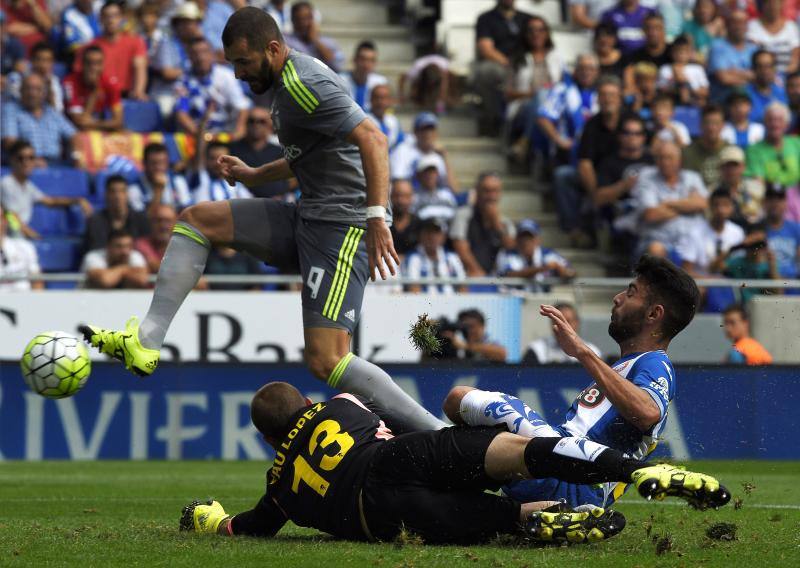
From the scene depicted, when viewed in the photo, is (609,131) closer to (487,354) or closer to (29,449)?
(487,354)

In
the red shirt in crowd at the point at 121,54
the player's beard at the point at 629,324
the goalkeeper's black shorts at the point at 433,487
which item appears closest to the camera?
the goalkeeper's black shorts at the point at 433,487

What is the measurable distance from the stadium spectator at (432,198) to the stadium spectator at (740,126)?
12.4 ft

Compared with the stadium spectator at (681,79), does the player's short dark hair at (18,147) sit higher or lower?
lower

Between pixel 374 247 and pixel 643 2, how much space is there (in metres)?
13.2

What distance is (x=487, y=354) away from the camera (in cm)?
1375

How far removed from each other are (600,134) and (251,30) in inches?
394

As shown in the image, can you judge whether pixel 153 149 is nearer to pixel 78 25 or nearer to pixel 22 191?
pixel 22 191

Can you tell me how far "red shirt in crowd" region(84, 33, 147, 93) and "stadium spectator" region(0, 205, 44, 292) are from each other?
251 cm

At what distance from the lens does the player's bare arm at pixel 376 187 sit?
7117mm

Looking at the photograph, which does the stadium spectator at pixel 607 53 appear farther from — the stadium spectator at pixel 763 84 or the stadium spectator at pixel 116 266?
the stadium spectator at pixel 116 266

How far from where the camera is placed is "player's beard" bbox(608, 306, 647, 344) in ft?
21.8

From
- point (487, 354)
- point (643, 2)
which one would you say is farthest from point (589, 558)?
point (643, 2)

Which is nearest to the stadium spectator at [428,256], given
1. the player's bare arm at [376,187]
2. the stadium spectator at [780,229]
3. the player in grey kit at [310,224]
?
the stadium spectator at [780,229]

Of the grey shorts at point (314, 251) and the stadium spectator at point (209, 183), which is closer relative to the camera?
the grey shorts at point (314, 251)
